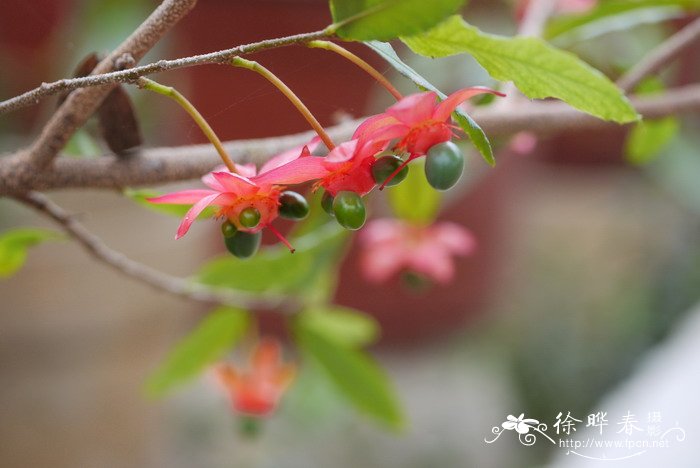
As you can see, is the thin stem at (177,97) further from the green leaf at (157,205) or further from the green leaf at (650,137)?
the green leaf at (650,137)

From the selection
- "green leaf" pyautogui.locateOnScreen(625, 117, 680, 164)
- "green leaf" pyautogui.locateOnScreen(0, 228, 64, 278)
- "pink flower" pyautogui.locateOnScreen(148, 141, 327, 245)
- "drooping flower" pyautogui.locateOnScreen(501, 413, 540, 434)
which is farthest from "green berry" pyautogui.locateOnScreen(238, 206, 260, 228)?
"green leaf" pyautogui.locateOnScreen(625, 117, 680, 164)

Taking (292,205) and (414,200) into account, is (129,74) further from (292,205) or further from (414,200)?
(414,200)

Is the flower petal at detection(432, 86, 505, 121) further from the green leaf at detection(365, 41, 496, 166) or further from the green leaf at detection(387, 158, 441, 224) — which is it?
the green leaf at detection(387, 158, 441, 224)

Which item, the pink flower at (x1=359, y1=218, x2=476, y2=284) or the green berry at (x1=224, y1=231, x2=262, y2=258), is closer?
the green berry at (x1=224, y1=231, x2=262, y2=258)

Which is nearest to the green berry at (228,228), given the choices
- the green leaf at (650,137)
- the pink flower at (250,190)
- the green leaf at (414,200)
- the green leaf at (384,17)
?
the pink flower at (250,190)

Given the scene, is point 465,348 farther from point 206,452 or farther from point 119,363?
point 119,363

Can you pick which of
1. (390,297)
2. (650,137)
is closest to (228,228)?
(650,137)
